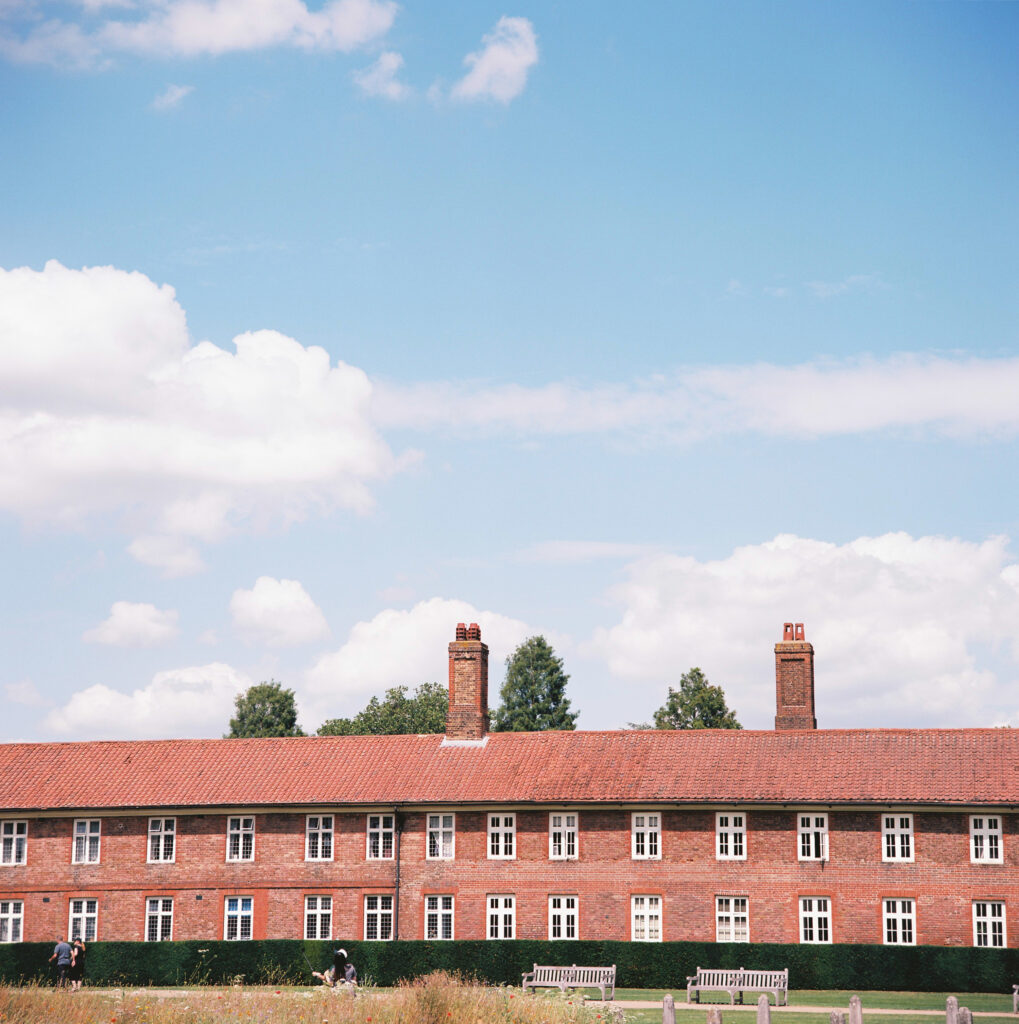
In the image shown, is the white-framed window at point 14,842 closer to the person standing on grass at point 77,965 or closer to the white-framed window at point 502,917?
the person standing on grass at point 77,965

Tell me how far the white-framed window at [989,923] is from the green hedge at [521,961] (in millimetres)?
4345

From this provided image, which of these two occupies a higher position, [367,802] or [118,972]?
[367,802]

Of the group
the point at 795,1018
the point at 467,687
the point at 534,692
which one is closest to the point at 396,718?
the point at 534,692

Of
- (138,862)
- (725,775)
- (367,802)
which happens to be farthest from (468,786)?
(138,862)

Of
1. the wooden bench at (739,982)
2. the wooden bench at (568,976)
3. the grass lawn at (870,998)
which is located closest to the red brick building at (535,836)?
the grass lawn at (870,998)

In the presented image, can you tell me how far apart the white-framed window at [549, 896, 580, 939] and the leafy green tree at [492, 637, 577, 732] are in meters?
48.9

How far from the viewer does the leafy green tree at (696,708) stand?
8188cm

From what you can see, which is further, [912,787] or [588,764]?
[588,764]

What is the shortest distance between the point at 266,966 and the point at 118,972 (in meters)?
4.03

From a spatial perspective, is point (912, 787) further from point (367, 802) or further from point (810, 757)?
point (367, 802)

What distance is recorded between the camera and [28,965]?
36.8m

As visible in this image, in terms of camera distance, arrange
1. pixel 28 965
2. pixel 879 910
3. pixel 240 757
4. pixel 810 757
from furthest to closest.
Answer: pixel 240 757
pixel 810 757
pixel 879 910
pixel 28 965

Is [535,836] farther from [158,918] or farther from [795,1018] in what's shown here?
[795,1018]

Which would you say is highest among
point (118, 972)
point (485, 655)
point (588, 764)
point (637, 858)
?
point (485, 655)
